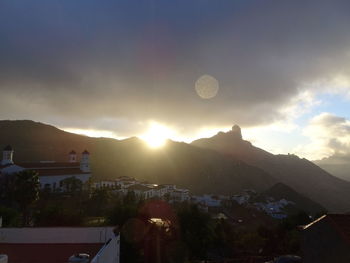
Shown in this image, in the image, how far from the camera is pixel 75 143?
175125 mm

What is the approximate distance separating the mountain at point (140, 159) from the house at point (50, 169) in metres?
30.8

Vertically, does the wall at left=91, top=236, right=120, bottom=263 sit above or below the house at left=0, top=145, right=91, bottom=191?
below

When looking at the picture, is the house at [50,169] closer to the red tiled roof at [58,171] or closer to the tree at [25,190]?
the red tiled roof at [58,171]

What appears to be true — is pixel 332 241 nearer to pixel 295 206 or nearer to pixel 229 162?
pixel 295 206

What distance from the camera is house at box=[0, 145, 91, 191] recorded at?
71.6 m

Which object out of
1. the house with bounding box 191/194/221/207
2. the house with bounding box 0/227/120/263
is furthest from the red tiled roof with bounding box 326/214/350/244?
the house with bounding box 191/194/221/207

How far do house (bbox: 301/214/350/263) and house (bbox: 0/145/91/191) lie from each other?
6071 cm

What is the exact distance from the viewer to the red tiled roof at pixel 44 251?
19.0 meters

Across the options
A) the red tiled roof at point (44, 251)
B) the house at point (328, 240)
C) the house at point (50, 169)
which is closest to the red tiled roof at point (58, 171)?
the house at point (50, 169)

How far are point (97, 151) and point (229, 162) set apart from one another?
77.0 m

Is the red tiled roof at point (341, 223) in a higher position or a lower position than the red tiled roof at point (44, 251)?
higher

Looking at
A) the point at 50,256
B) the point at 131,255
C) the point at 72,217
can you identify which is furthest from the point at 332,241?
the point at 72,217

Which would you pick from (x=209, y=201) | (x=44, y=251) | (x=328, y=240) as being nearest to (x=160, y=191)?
(x=209, y=201)

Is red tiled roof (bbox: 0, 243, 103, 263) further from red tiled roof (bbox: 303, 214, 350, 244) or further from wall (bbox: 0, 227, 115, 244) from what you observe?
red tiled roof (bbox: 303, 214, 350, 244)
